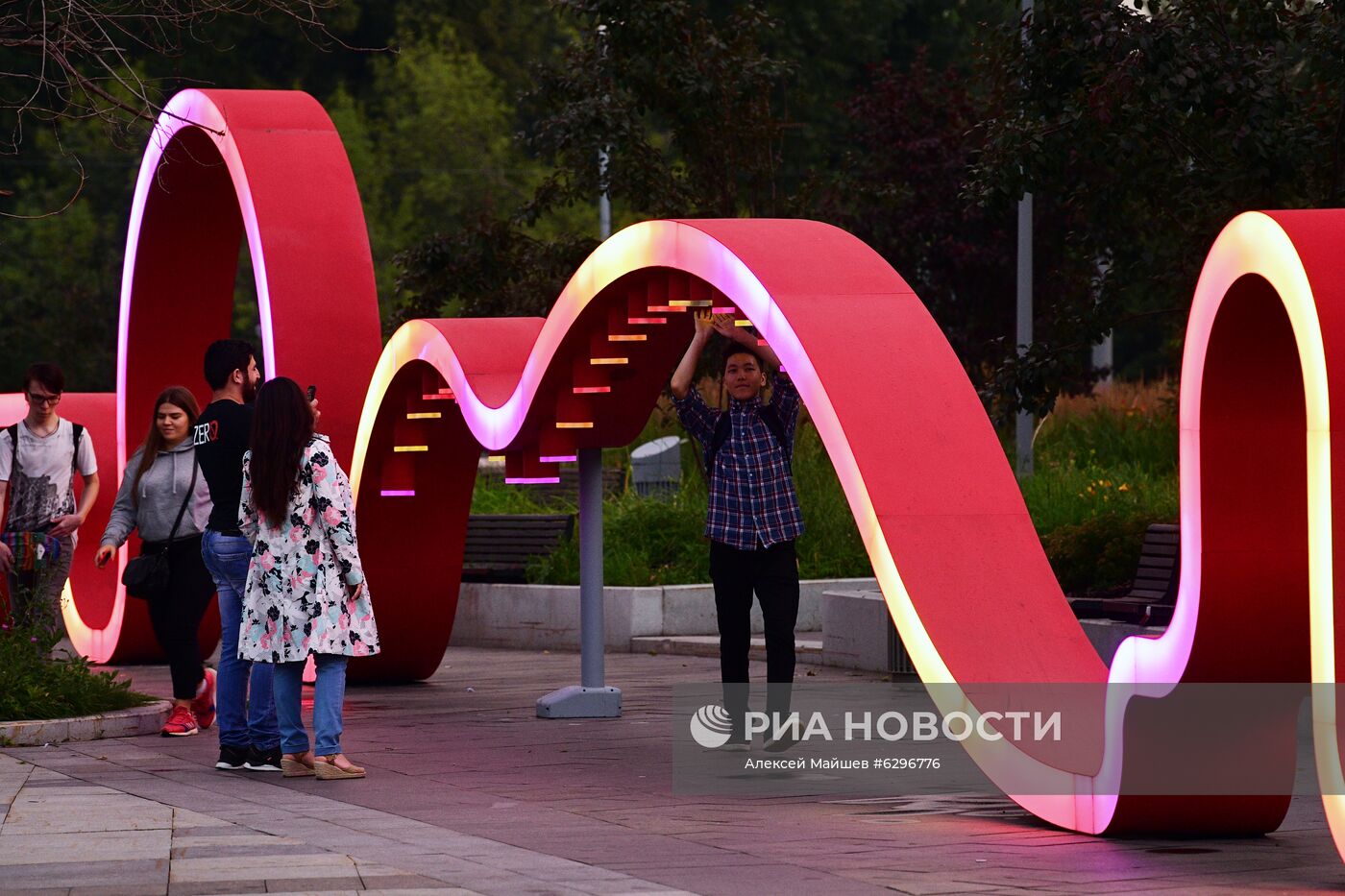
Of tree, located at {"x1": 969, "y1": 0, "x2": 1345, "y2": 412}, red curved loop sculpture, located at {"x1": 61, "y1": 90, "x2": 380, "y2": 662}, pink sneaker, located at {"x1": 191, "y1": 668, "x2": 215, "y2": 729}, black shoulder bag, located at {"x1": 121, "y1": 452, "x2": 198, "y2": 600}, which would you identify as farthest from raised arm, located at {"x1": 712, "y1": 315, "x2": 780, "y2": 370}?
pink sneaker, located at {"x1": 191, "y1": 668, "x2": 215, "y2": 729}

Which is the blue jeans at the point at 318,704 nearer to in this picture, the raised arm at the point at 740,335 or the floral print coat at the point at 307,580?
the floral print coat at the point at 307,580

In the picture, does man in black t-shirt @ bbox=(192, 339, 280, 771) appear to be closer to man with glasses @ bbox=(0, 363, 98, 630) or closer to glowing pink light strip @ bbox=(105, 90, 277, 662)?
glowing pink light strip @ bbox=(105, 90, 277, 662)

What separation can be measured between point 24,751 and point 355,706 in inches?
99.0

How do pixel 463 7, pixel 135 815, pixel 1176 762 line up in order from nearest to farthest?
pixel 1176 762 < pixel 135 815 < pixel 463 7

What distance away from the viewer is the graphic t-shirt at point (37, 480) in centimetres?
1287

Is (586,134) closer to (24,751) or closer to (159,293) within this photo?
(159,293)

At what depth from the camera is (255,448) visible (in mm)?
9312

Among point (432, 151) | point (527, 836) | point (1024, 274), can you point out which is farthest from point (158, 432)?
point (432, 151)

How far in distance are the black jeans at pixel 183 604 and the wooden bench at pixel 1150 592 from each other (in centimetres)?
471

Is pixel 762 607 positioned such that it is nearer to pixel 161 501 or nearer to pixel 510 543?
pixel 161 501

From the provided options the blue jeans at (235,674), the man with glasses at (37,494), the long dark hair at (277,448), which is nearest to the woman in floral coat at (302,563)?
the long dark hair at (277,448)

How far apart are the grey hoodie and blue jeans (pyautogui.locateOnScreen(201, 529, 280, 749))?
952 mm

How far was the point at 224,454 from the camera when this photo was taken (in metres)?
9.90

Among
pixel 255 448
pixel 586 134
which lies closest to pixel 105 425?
pixel 586 134
